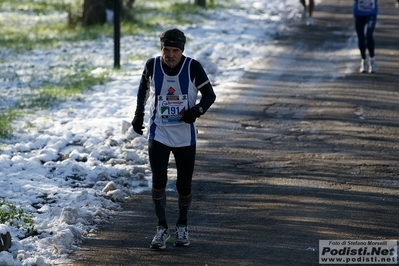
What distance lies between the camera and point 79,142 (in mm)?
10695

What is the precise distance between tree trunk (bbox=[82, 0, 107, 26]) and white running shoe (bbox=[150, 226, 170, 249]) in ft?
56.5

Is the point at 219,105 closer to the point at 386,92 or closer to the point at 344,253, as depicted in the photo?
the point at 386,92

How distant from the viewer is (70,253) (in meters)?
6.68

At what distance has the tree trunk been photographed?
23.3 m

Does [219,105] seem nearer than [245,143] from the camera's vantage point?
No

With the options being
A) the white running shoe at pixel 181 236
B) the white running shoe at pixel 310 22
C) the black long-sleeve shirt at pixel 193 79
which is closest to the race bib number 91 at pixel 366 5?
the white running shoe at pixel 310 22

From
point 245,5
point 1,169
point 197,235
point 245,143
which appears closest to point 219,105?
point 245,143

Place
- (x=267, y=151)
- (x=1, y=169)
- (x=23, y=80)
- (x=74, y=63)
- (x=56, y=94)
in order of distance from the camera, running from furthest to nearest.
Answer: (x=74, y=63) → (x=23, y=80) → (x=56, y=94) → (x=267, y=151) → (x=1, y=169)

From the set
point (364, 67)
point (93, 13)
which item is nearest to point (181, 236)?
point (364, 67)

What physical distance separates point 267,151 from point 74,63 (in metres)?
8.53

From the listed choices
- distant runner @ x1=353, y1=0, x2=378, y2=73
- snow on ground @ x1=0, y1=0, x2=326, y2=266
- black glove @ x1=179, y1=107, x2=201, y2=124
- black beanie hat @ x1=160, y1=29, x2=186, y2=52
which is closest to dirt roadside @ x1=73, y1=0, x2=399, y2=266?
snow on ground @ x1=0, y1=0, x2=326, y2=266

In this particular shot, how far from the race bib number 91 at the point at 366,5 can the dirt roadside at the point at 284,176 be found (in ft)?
4.31

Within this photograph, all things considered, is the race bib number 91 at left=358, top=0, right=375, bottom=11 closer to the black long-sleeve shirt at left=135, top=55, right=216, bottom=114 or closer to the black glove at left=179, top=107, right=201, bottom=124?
the black long-sleeve shirt at left=135, top=55, right=216, bottom=114

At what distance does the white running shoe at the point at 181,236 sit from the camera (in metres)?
6.82
